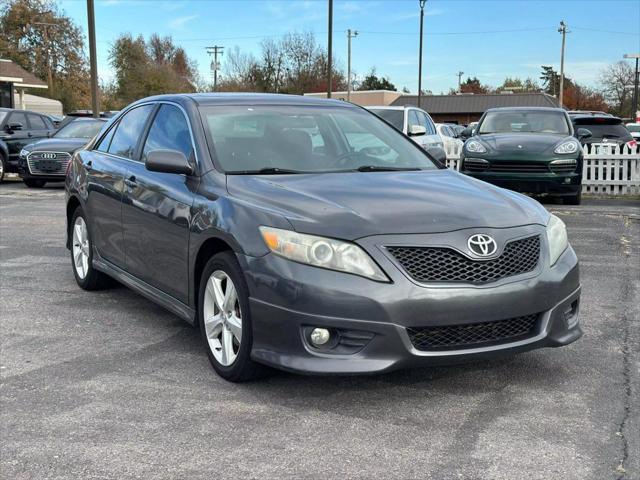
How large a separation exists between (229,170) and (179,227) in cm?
45

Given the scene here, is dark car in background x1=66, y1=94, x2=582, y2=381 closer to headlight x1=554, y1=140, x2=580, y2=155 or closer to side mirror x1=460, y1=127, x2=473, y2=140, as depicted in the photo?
headlight x1=554, y1=140, x2=580, y2=155

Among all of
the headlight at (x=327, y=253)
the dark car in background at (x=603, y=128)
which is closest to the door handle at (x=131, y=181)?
the headlight at (x=327, y=253)

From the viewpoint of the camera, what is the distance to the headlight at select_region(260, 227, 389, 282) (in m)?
3.52

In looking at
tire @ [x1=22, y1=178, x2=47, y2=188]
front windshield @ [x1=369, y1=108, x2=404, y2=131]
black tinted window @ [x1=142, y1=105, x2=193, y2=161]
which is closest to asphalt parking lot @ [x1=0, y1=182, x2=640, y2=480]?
black tinted window @ [x1=142, y1=105, x2=193, y2=161]

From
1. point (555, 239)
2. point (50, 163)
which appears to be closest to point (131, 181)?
point (555, 239)

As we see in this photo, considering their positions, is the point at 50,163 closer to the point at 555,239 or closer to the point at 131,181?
the point at 131,181

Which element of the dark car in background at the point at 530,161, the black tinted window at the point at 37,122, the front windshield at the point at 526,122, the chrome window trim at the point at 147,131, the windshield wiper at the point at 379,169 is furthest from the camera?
the black tinted window at the point at 37,122

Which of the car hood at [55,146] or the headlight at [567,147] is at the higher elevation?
the headlight at [567,147]

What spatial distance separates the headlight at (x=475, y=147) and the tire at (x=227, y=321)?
8998 millimetres

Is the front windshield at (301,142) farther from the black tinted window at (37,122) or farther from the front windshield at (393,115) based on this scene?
the black tinted window at (37,122)

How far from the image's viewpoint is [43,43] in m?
70.3

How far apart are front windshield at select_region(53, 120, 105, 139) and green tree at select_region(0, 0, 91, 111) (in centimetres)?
5351

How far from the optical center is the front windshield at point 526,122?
42.7 ft

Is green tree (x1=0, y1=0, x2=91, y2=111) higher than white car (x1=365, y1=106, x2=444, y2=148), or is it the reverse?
green tree (x1=0, y1=0, x2=91, y2=111)
